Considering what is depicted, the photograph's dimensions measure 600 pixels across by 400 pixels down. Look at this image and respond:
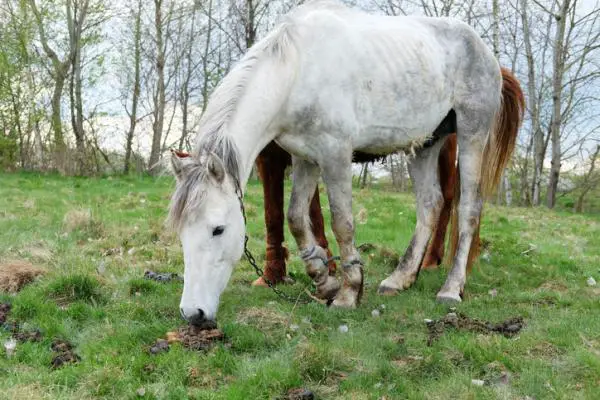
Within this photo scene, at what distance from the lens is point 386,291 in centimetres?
533

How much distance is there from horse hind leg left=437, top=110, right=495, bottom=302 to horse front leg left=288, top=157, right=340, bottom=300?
50.5 inches

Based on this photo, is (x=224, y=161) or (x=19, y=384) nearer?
(x=19, y=384)

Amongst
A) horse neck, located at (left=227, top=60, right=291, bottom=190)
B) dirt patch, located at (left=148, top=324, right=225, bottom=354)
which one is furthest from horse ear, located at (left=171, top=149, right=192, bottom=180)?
dirt patch, located at (left=148, top=324, right=225, bottom=354)

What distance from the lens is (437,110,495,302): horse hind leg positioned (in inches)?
212

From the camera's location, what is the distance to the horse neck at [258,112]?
4129 mm

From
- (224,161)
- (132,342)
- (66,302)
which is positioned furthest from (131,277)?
(224,161)

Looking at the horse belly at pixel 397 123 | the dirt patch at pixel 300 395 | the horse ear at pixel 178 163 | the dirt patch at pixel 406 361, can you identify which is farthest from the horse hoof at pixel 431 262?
the dirt patch at pixel 300 395

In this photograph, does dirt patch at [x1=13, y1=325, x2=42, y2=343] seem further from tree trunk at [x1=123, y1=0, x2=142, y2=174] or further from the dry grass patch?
tree trunk at [x1=123, y1=0, x2=142, y2=174]

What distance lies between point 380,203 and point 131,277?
7.90 meters

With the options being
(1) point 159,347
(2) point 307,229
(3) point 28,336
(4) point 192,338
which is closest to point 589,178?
(2) point 307,229

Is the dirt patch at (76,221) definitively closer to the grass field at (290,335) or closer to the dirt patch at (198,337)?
the grass field at (290,335)

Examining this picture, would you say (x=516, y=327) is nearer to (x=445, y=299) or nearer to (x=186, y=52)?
(x=445, y=299)

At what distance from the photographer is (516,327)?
407cm

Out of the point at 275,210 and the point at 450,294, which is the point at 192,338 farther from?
the point at 450,294
